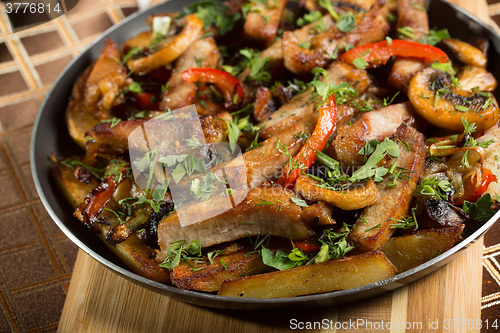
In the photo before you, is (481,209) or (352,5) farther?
(352,5)

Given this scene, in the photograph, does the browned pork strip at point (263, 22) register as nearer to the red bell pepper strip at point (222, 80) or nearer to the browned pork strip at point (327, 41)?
the browned pork strip at point (327, 41)

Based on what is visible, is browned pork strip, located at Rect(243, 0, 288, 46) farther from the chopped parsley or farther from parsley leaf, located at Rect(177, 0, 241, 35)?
the chopped parsley

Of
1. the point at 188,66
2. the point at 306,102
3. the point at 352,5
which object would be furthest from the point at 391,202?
the point at 352,5

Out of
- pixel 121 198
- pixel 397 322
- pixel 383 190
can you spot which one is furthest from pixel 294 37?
pixel 397 322

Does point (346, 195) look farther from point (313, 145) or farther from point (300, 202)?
point (313, 145)

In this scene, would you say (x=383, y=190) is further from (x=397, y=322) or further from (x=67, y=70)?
(x=67, y=70)

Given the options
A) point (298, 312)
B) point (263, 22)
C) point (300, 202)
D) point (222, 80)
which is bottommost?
point (298, 312)

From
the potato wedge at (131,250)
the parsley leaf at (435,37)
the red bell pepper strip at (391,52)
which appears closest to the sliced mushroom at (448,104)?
the red bell pepper strip at (391,52)
